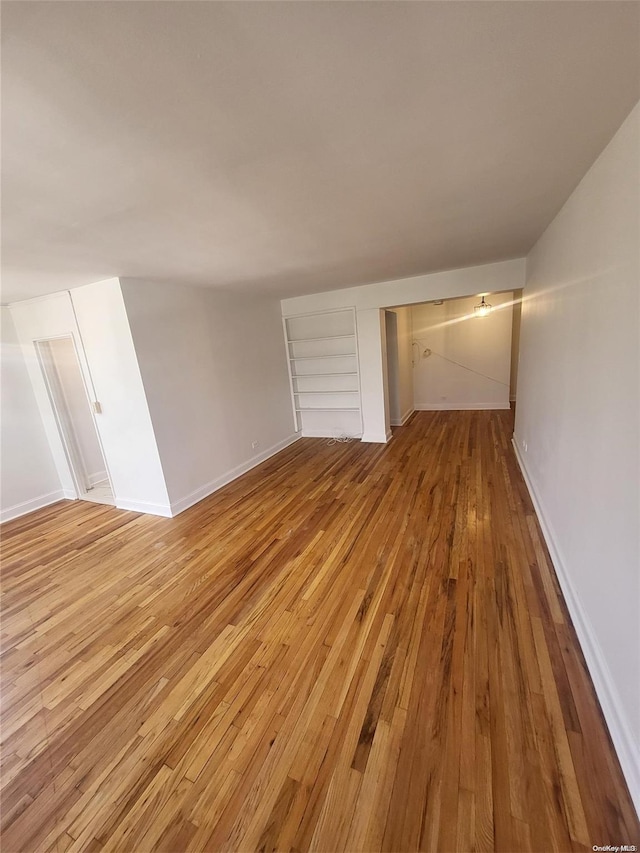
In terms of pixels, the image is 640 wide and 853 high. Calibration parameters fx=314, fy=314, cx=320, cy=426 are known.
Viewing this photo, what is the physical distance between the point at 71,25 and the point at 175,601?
2.61m

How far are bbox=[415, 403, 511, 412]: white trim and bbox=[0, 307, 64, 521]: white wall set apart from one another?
6.56m

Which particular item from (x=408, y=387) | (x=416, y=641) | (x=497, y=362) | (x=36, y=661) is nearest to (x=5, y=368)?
(x=36, y=661)

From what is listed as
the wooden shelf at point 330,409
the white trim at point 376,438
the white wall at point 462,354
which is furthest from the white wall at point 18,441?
the white wall at point 462,354

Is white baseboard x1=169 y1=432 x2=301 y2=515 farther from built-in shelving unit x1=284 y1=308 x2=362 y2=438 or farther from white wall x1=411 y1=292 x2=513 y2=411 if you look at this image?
white wall x1=411 y1=292 x2=513 y2=411

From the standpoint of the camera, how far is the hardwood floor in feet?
3.50

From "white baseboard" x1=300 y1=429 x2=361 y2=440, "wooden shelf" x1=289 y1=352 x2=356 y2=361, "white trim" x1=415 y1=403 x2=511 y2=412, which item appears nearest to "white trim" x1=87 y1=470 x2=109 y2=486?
"white baseboard" x1=300 y1=429 x2=361 y2=440

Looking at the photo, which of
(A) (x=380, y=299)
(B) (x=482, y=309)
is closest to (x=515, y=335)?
(B) (x=482, y=309)

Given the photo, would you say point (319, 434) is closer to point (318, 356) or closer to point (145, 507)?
point (318, 356)

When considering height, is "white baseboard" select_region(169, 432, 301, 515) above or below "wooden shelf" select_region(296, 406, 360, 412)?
below

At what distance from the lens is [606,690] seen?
128cm

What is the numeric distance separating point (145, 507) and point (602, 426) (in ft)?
13.0

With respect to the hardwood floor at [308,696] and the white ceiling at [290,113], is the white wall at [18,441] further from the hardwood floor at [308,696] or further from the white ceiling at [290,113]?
the white ceiling at [290,113]

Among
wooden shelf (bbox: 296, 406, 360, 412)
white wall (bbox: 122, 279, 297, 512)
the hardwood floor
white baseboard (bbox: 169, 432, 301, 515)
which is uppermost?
Result: white wall (bbox: 122, 279, 297, 512)

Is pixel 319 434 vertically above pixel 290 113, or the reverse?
pixel 290 113
